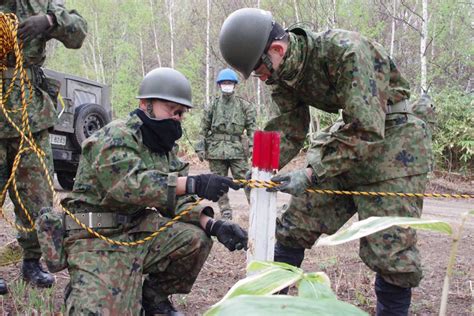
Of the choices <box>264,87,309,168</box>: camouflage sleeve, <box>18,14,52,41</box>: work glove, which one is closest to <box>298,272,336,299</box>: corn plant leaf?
<box>264,87,309,168</box>: camouflage sleeve

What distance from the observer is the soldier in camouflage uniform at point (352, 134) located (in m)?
2.40

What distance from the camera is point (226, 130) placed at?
739 cm

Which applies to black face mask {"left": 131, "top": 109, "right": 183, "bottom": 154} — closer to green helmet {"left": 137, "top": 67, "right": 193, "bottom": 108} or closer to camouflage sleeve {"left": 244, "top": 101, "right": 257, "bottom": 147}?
green helmet {"left": 137, "top": 67, "right": 193, "bottom": 108}

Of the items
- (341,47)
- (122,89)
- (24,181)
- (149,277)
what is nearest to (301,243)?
(149,277)

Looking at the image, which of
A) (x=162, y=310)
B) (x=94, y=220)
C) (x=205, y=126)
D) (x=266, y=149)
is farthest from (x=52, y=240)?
(x=205, y=126)

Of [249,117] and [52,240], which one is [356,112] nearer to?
[52,240]

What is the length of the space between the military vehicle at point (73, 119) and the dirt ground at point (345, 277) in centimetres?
152

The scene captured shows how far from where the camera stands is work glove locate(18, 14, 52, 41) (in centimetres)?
306

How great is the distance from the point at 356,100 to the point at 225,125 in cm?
507

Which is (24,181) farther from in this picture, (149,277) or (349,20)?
(349,20)

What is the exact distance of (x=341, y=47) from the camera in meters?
2.47

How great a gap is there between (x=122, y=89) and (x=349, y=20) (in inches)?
639

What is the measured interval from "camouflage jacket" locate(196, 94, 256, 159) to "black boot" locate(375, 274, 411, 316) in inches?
183

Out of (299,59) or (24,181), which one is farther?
(24,181)
